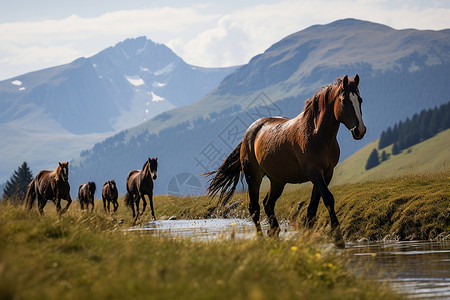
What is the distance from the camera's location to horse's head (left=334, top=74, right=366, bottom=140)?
11.9m

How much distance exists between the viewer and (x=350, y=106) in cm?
1210

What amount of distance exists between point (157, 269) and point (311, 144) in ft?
20.7

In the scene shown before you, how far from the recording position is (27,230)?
32.2 ft

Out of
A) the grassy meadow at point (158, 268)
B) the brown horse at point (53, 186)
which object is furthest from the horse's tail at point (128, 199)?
the grassy meadow at point (158, 268)

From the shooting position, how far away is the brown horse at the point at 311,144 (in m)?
12.1

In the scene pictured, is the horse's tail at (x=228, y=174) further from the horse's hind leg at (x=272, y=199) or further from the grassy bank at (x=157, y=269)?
the grassy bank at (x=157, y=269)

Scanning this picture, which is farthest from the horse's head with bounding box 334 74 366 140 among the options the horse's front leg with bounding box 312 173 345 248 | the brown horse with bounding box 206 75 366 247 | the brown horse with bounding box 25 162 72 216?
the brown horse with bounding box 25 162 72 216

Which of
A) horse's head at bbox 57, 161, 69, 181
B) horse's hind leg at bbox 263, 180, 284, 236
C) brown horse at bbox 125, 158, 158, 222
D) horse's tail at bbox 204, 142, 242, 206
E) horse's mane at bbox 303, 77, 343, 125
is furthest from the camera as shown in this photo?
brown horse at bbox 125, 158, 158, 222

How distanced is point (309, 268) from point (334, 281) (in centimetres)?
51

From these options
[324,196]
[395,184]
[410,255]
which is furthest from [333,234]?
[395,184]

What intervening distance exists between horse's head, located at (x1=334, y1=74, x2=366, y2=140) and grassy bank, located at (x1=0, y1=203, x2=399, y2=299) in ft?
9.31

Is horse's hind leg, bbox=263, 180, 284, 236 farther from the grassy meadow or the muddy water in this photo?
the grassy meadow

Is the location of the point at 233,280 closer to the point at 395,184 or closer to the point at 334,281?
the point at 334,281

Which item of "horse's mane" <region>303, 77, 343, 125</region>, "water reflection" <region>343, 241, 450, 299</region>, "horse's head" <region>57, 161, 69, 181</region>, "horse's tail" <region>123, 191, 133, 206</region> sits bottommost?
"water reflection" <region>343, 241, 450, 299</region>
